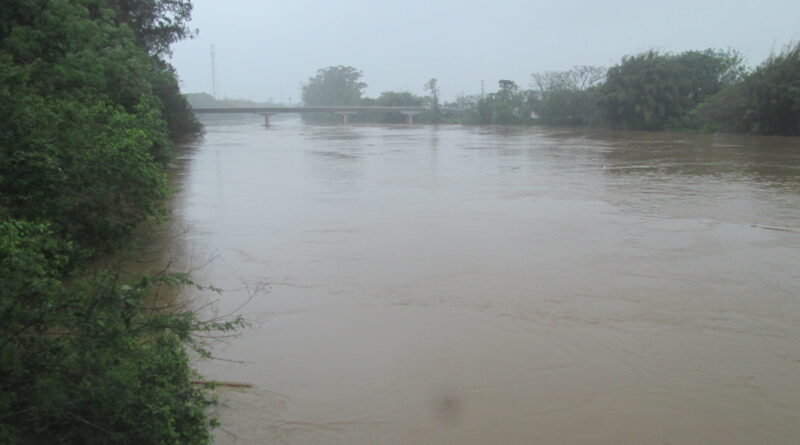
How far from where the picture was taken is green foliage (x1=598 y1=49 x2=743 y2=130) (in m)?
47.0

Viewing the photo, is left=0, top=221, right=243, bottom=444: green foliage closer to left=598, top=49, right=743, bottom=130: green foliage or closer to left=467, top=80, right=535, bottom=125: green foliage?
left=598, top=49, right=743, bottom=130: green foliage

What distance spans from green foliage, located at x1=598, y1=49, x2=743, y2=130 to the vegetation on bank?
40896mm

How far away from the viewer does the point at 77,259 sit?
267 inches

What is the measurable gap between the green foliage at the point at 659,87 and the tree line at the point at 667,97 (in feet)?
0.23

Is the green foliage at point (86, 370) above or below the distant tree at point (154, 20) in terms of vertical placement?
below

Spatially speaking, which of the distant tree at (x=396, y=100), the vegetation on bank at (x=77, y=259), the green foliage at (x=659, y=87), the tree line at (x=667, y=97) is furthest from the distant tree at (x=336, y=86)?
the vegetation on bank at (x=77, y=259)

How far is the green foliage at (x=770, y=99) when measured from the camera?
34531mm

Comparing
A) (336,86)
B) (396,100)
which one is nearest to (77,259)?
(396,100)

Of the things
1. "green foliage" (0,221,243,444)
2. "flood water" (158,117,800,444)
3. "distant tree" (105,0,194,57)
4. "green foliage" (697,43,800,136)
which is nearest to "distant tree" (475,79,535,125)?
"green foliage" (697,43,800,136)

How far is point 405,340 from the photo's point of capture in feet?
18.5

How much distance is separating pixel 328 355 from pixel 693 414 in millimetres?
2884

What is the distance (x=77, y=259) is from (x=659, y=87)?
157 feet

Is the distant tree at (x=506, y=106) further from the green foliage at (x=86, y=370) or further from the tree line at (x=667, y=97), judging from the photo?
the green foliage at (x=86, y=370)

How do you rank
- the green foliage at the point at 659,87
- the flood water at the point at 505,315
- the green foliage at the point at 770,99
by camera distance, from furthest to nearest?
1. the green foliage at the point at 659,87
2. the green foliage at the point at 770,99
3. the flood water at the point at 505,315
